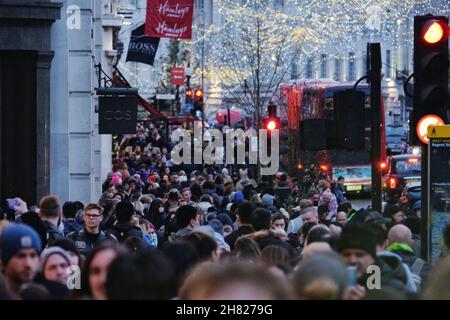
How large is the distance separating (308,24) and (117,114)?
32.7 metres

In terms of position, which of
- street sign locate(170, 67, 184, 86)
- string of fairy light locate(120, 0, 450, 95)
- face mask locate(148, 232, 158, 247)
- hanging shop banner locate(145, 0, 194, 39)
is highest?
string of fairy light locate(120, 0, 450, 95)

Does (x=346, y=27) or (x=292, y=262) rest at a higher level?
(x=346, y=27)

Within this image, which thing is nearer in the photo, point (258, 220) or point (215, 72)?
point (258, 220)

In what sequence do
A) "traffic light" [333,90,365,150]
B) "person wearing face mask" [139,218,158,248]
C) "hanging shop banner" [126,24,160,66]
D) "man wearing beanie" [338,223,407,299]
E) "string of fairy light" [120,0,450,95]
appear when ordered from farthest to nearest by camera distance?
"string of fairy light" [120,0,450,95]
"hanging shop banner" [126,24,160,66]
"person wearing face mask" [139,218,158,248]
"traffic light" [333,90,365,150]
"man wearing beanie" [338,223,407,299]

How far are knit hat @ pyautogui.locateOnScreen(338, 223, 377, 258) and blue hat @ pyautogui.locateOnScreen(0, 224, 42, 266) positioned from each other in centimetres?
208

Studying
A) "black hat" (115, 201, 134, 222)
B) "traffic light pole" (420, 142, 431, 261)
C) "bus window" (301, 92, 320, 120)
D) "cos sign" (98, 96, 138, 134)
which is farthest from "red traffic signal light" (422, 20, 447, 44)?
"bus window" (301, 92, 320, 120)

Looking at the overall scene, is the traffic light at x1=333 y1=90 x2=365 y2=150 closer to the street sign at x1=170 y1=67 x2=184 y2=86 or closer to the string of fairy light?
the string of fairy light

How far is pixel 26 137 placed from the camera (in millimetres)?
24359

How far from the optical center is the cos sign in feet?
86.3

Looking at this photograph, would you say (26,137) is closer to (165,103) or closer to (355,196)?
(355,196)

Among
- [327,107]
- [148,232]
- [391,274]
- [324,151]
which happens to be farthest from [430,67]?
[327,107]

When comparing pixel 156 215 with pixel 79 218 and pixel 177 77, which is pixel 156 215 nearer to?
pixel 79 218
